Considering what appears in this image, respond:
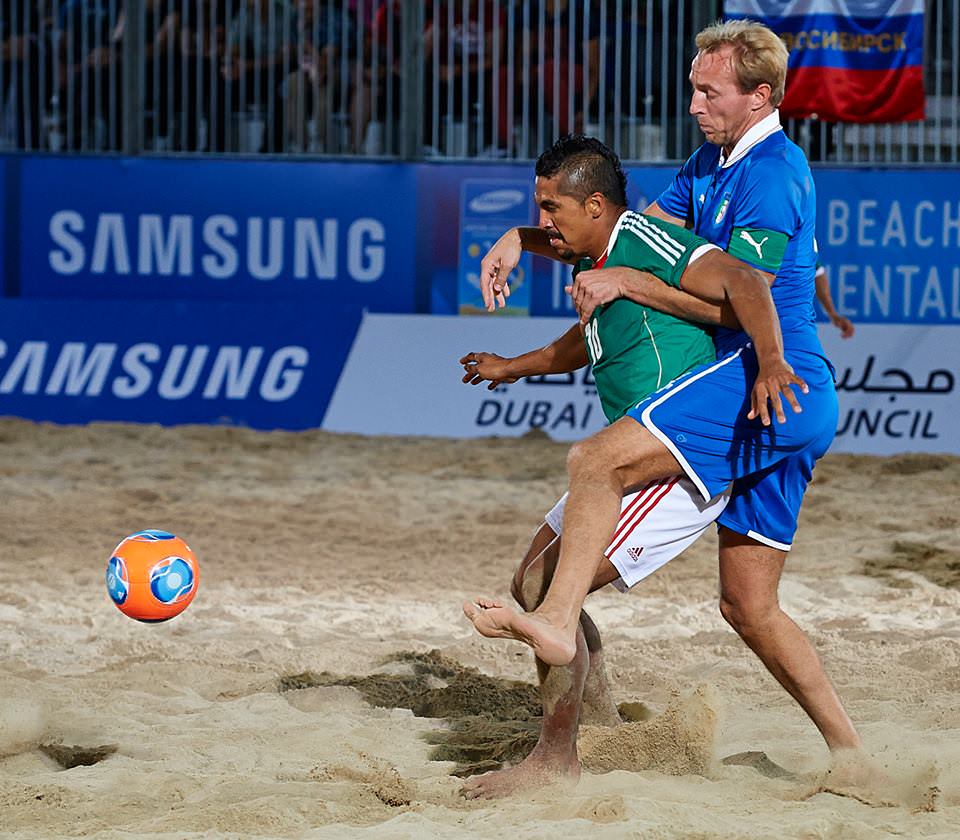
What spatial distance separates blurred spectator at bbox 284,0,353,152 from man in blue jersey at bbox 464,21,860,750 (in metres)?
8.74

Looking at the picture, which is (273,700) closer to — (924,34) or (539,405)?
(539,405)

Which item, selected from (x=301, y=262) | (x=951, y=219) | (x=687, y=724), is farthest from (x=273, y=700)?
(x=951, y=219)

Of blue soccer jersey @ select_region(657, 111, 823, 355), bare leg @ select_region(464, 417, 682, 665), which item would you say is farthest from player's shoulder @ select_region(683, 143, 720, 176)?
bare leg @ select_region(464, 417, 682, 665)

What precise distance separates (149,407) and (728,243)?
8.14 metres

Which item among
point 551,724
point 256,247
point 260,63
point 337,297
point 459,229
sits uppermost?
point 260,63

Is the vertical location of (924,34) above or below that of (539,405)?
above

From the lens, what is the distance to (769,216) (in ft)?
12.2

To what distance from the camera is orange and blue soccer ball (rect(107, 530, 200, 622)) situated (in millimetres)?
4777

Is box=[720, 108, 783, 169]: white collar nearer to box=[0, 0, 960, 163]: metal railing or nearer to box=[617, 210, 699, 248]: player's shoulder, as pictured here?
box=[617, 210, 699, 248]: player's shoulder

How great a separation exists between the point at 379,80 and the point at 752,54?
8.89 meters

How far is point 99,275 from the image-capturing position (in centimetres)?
1204

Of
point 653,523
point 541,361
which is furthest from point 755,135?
point 653,523

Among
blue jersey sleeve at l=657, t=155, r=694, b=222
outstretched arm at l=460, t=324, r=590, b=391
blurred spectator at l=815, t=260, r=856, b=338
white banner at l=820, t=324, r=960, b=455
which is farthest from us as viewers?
white banner at l=820, t=324, r=960, b=455

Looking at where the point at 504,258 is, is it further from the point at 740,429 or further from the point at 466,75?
the point at 466,75
